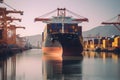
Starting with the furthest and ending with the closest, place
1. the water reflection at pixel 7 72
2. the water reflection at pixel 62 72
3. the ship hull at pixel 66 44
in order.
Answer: the ship hull at pixel 66 44 → the water reflection at pixel 62 72 → the water reflection at pixel 7 72

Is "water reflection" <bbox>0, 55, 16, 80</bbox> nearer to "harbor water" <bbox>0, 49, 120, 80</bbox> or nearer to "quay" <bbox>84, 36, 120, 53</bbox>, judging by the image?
"harbor water" <bbox>0, 49, 120, 80</bbox>

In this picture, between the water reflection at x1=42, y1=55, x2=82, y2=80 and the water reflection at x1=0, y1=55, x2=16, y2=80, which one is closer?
the water reflection at x1=0, y1=55, x2=16, y2=80

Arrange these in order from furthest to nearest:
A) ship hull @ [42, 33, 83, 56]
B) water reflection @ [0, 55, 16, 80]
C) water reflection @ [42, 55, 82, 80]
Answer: ship hull @ [42, 33, 83, 56]
water reflection @ [42, 55, 82, 80]
water reflection @ [0, 55, 16, 80]

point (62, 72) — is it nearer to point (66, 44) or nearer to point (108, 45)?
point (66, 44)

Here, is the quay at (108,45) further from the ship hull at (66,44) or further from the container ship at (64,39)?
the ship hull at (66,44)

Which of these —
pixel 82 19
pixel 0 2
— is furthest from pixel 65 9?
pixel 0 2

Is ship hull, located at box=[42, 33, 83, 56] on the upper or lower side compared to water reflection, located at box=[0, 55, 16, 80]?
upper

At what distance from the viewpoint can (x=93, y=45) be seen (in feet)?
391

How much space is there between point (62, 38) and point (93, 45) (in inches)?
2641

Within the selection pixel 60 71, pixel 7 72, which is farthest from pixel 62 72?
pixel 7 72

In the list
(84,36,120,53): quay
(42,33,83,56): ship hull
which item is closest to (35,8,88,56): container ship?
(42,33,83,56): ship hull

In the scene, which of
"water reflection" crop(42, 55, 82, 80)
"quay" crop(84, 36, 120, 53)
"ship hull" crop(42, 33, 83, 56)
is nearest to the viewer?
"water reflection" crop(42, 55, 82, 80)

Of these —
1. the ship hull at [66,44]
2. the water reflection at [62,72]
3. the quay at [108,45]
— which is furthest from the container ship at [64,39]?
the quay at [108,45]

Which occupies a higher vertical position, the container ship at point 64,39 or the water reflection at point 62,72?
the container ship at point 64,39
